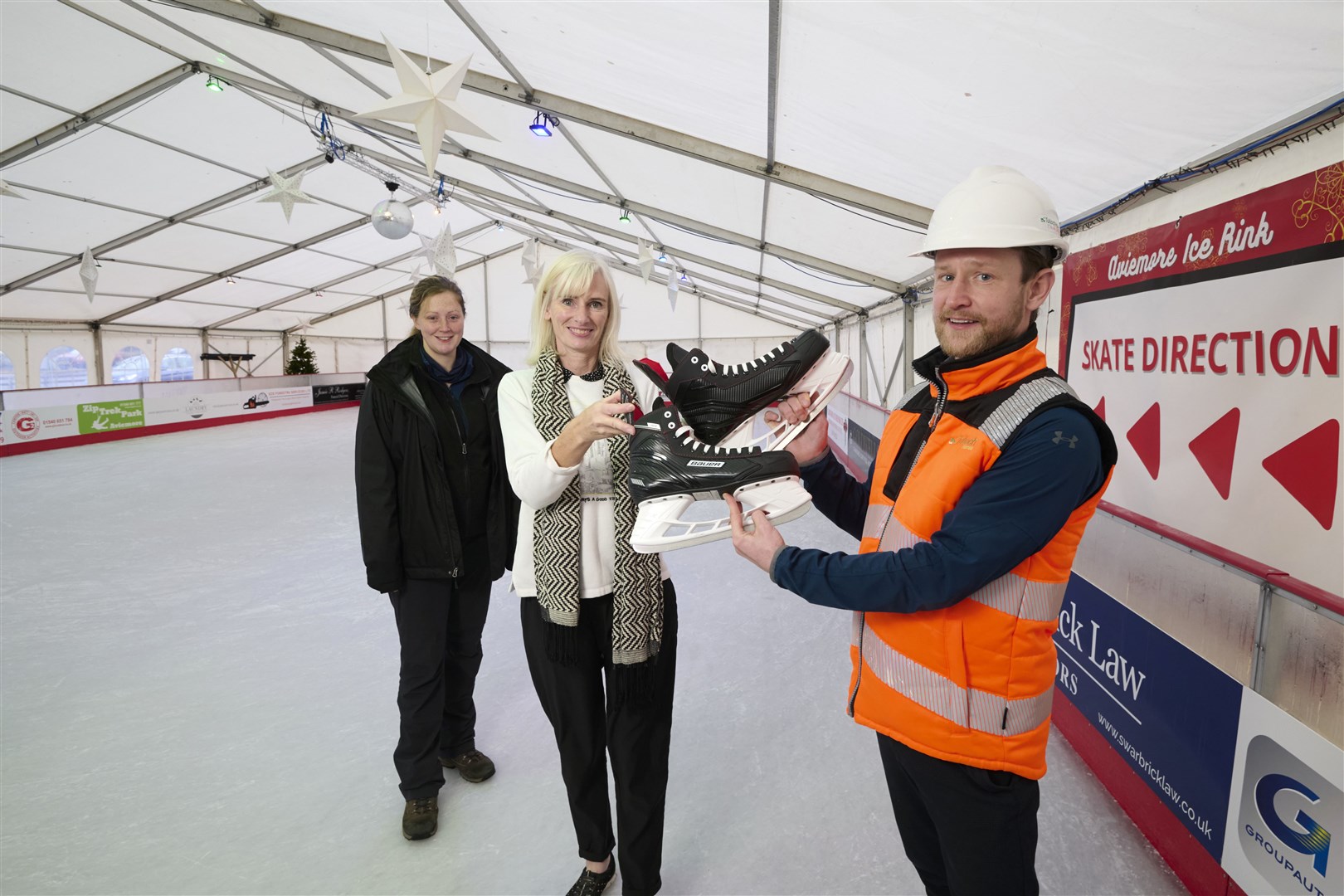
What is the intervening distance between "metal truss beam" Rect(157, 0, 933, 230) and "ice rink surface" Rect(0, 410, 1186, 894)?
272 cm

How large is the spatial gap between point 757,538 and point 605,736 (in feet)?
2.73

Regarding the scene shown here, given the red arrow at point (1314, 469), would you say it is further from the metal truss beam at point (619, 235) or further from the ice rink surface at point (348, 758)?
the metal truss beam at point (619, 235)

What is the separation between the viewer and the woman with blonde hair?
4.73ft

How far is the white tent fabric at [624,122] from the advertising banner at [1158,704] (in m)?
1.58

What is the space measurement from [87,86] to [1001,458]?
10.4 m

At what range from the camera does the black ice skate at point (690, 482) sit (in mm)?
1214

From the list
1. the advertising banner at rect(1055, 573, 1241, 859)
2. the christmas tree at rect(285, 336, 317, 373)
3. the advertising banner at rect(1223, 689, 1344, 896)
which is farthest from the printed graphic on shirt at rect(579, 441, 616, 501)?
the christmas tree at rect(285, 336, 317, 373)

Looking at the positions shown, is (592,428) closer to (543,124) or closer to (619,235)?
(543,124)

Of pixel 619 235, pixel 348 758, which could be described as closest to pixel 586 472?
pixel 348 758

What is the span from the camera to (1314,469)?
5.47ft

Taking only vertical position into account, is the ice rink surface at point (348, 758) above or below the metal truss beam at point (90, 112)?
below

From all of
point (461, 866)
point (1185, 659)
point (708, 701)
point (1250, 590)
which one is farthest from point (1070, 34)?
point (461, 866)

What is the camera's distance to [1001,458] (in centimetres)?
98

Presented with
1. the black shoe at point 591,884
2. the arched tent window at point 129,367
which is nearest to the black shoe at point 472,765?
the black shoe at point 591,884
